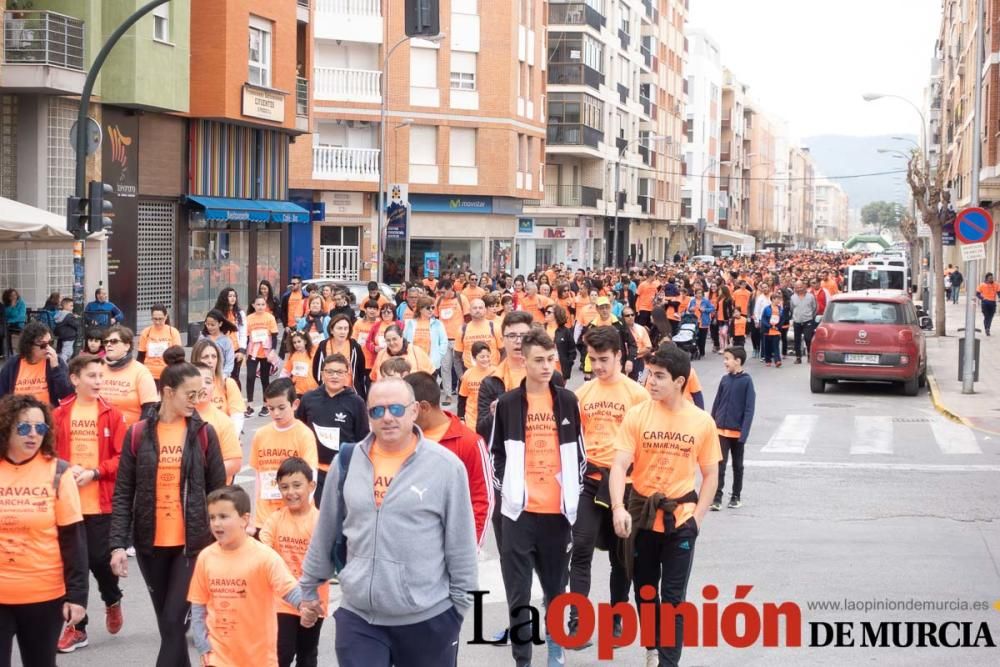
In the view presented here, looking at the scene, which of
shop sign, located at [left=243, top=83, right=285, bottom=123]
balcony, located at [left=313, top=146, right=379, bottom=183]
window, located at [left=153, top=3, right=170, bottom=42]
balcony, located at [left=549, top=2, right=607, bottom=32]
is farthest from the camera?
balcony, located at [left=549, top=2, right=607, bottom=32]

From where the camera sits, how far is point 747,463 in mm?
15227

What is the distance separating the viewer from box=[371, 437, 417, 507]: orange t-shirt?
197 inches

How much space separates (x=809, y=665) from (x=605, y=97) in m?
66.2

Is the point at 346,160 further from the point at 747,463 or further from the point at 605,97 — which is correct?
the point at 747,463

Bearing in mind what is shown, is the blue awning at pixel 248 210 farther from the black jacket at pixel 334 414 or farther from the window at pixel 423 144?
the black jacket at pixel 334 414

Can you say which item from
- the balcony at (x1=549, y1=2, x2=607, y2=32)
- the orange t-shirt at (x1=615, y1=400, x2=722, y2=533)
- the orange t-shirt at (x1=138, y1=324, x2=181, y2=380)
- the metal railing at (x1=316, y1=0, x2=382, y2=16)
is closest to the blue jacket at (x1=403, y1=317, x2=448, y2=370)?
the orange t-shirt at (x1=138, y1=324, x2=181, y2=380)

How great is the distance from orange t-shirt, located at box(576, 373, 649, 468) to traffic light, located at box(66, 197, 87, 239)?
1271 cm

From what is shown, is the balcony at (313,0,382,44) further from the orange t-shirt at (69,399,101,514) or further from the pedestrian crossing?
the orange t-shirt at (69,399,101,514)

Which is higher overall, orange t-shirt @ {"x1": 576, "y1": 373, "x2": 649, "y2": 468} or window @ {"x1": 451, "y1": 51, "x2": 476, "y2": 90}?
window @ {"x1": 451, "y1": 51, "x2": 476, "y2": 90}

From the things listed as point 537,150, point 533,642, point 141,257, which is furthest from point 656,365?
point 537,150

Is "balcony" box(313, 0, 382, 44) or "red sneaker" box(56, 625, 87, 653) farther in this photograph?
"balcony" box(313, 0, 382, 44)

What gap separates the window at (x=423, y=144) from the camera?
168 feet

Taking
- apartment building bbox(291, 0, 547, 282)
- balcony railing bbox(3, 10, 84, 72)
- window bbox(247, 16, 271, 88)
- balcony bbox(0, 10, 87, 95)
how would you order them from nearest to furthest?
balcony bbox(0, 10, 87, 95)
balcony railing bbox(3, 10, 84, 72)
window bbox(247, 16, 271, 88)
apartment building bbox(291, 0, 547, 282)

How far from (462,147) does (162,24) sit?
2372 cm
